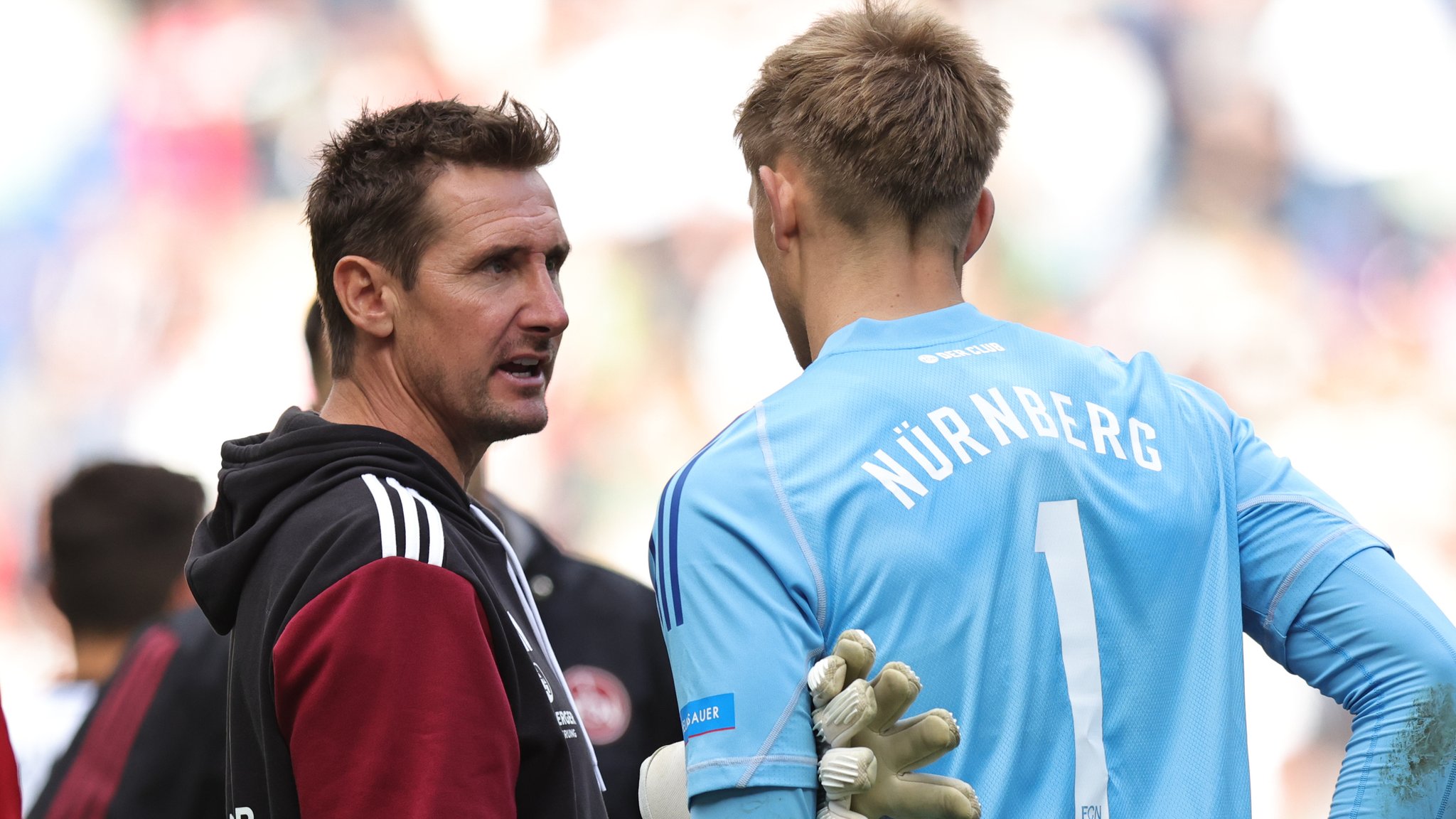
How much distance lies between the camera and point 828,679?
3.76 ft

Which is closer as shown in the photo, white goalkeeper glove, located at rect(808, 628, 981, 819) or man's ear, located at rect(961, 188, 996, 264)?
white goalkeeper glove, located at rect(808, 628, 981, 819)

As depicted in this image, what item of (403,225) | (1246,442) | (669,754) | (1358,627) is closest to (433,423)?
(403,225)

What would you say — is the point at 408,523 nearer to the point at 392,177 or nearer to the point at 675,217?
the point at 392,177

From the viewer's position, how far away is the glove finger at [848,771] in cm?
113

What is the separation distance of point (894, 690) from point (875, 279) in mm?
452

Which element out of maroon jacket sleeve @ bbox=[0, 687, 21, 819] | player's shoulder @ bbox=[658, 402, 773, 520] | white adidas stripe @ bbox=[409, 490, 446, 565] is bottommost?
maroon jacket sleeve @ bbox=[0, 687, 21, 819]

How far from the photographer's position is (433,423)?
65.7 inches

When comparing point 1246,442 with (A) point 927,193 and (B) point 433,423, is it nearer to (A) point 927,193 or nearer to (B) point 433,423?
(A) point 927,193

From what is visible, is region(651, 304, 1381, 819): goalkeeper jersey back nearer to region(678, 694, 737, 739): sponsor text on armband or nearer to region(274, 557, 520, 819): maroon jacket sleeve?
region(678, 694, 737, 739): sponsor text on armband

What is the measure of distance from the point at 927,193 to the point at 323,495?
2.19ft

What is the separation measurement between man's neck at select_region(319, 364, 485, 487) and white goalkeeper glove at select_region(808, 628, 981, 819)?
66 centimetres

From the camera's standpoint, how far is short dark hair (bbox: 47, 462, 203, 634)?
9.68 ft

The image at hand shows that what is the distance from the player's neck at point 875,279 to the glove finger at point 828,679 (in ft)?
1.22

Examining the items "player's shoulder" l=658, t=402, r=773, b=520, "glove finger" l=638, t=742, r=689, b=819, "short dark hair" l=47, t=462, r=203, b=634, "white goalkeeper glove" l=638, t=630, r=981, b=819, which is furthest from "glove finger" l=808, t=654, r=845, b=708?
"short dark hair" l=47, t=462, r=203, b=634
